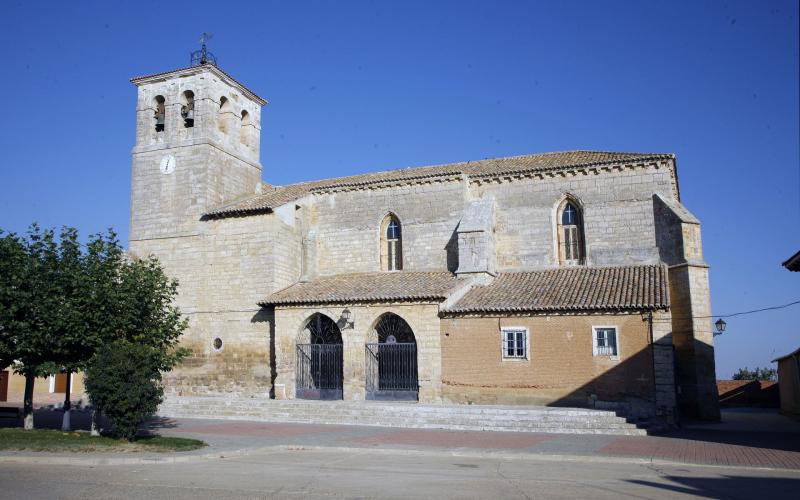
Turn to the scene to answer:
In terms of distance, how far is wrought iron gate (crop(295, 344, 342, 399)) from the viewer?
23578 mm

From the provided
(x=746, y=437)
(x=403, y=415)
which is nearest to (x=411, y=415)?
(x=403, y=415)

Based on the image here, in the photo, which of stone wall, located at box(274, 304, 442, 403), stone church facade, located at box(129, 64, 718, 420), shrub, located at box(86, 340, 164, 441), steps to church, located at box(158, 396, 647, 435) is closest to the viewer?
shrub, located at box(86, 340, 164, 441)

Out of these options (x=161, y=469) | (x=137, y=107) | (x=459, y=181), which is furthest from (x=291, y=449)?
(x=137, y=107)

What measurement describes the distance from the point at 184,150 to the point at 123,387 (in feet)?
50.8

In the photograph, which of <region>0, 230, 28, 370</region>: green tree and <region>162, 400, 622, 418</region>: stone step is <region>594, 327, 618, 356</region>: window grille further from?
<region>0, 230, 28, 370</region>: green tree

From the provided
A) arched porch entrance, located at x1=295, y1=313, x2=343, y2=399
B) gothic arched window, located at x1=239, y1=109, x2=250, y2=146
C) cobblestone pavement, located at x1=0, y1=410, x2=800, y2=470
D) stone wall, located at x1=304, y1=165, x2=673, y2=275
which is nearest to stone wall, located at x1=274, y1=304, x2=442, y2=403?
arched porch entrance, located at x1=295, y1=313, x2=343, y2=399

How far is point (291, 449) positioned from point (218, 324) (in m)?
12.1

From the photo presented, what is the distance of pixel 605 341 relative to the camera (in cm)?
2000

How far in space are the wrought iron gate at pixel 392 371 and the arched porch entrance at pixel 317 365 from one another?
141cm

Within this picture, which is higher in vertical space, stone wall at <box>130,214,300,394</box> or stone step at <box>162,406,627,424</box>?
stone wall at <box>130,214,300,394</box>

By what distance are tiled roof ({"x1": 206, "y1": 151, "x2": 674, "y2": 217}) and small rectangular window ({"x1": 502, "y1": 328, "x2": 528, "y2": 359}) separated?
6.98 meters

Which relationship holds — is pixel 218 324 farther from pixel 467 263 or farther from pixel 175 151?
pixel 467 263

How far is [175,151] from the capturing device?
90.5 feet

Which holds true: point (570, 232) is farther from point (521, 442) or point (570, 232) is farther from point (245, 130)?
point (245, 130)
